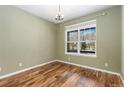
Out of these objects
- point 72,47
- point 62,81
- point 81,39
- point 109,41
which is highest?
point 81,39

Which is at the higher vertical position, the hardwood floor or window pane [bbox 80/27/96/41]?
window pane [bbox 80/27/96/41]

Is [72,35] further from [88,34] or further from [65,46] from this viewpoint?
[88,34]

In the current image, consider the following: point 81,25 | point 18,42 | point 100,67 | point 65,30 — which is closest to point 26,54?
point 18,42

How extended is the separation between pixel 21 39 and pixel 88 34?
2922 mm

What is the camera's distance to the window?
359 cm

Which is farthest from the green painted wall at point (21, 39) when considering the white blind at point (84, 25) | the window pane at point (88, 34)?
A: the window pane at point (88, 34)

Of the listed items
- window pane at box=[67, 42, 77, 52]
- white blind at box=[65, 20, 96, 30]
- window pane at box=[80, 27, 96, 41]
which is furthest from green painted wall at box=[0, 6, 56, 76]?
window pane at box=[80, 27, 96, 41]

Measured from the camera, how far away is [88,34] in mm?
3750

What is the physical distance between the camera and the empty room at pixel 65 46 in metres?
2.50

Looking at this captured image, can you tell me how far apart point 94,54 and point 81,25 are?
59.4 inches

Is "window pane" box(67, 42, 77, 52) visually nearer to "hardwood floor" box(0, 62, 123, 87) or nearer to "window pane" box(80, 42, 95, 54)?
"window pane" box(80, 42, 95, 54)

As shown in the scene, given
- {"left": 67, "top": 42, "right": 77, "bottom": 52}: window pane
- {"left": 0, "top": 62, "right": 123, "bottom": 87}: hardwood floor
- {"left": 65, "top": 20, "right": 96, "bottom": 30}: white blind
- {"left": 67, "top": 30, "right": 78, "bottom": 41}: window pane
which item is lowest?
{"left": 0, "top": 62, "right": 123, "bottom": 87}: hardwood floor

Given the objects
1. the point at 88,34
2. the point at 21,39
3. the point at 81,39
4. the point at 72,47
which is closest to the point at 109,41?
the point at 88,34
